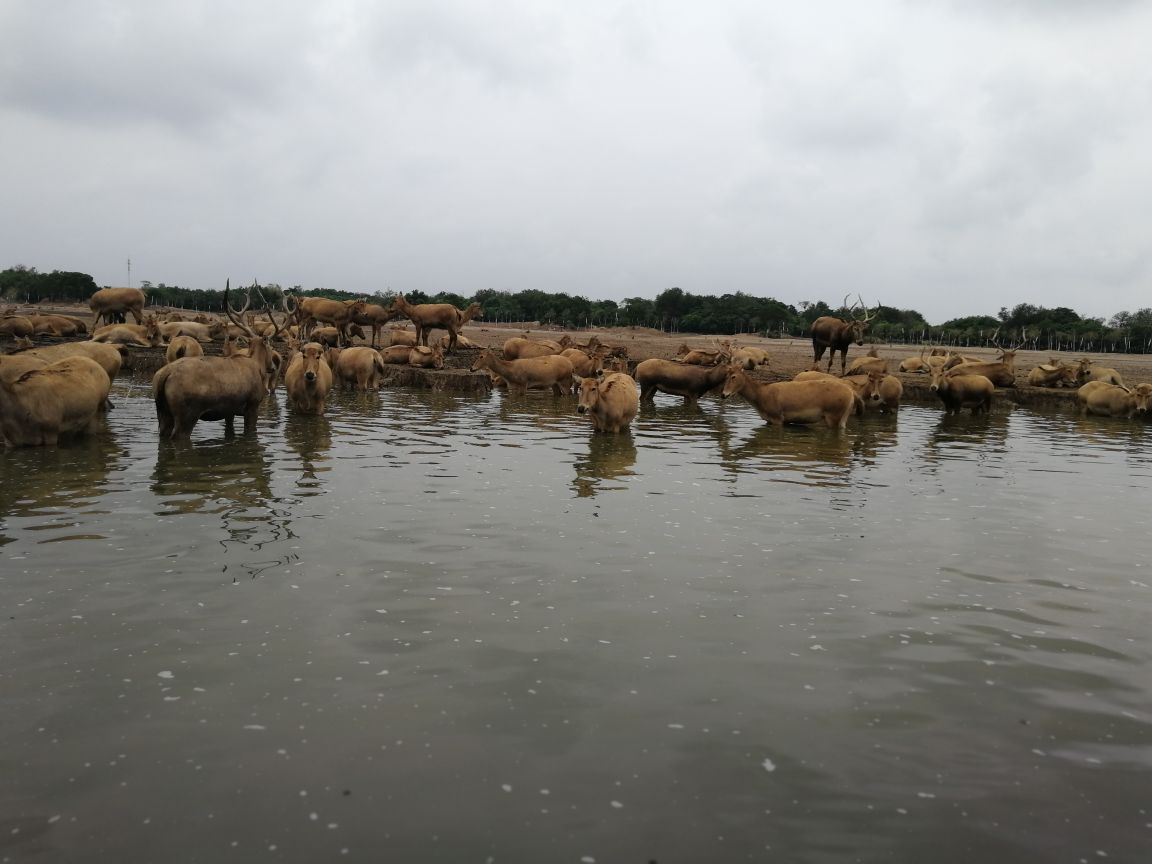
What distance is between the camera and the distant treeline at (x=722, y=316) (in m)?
101

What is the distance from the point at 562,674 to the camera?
556cm

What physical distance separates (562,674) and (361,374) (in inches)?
812

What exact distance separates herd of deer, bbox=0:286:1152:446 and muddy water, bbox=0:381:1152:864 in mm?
2747

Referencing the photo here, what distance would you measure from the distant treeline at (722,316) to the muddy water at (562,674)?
88.7m

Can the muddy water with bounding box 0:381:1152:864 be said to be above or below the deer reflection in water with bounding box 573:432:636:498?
below

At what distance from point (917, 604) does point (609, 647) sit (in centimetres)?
285

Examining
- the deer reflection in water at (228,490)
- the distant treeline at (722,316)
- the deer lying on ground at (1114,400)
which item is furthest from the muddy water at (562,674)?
the distant treeline at (722,316)

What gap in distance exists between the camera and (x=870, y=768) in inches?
178

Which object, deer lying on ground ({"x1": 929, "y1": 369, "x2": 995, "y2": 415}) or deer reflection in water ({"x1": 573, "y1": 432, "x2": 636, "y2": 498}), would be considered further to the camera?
deer lying on ground ({"x1": 929, "y1": 369, "x2": 995, "y2": 415})

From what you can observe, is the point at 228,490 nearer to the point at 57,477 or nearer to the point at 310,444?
the point at 57,477

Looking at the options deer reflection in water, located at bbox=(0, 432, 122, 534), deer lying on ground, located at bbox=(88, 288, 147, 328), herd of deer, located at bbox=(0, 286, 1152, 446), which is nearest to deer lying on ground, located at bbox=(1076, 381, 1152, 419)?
herd of deer, located at bbox=(0, 286, 1152, 446)

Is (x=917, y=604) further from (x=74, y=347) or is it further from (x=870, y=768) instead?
(x=74, y=347)

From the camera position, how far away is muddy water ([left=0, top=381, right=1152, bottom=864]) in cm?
399

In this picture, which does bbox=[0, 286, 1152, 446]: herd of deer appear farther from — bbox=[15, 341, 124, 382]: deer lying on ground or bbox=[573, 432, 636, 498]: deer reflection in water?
bbox=[573, 432, 636, 498]: deer reflection in water
